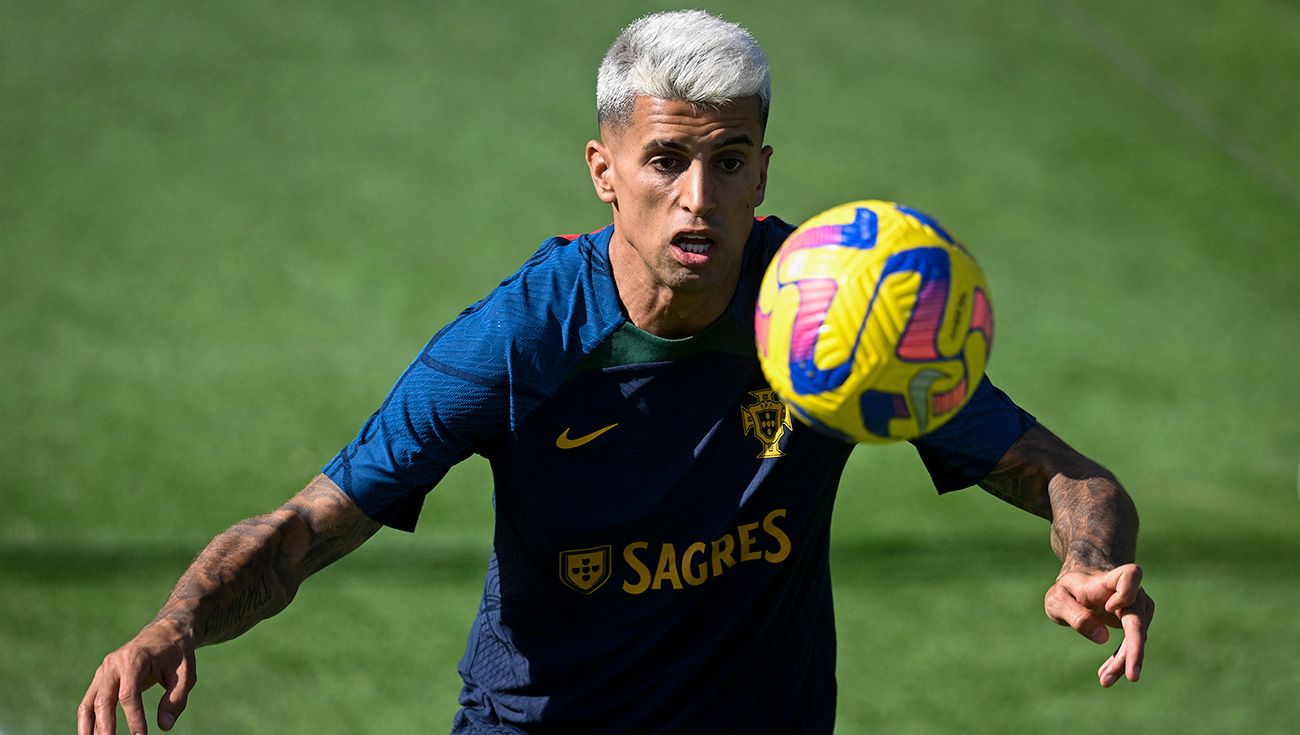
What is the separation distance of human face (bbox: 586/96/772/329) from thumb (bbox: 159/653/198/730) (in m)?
1.34

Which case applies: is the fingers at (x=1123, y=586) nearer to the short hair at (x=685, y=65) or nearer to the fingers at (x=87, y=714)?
the short hair at (x=685, y=65)

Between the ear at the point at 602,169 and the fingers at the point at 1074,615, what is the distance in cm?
141

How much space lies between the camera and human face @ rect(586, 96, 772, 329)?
3.58 m

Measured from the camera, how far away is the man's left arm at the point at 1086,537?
10.7 feet

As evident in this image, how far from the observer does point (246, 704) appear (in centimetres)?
601

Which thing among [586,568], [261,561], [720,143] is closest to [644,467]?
[586,568]

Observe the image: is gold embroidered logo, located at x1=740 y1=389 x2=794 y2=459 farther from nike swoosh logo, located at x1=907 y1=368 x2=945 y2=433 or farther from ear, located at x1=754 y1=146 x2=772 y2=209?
nike swoosh logo, located at x1=907 y1=368 x2=945 y2=433

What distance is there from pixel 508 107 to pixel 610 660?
24.8 ft

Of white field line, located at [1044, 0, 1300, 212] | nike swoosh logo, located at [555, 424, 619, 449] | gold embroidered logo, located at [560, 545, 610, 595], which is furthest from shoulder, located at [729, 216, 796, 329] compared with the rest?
white field line, located at [1044, 0, 1300, 212]

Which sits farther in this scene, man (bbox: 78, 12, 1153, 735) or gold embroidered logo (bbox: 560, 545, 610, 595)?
gold embroidered logo (bbox: 560, 545, 610, 595)

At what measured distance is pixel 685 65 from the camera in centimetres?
356

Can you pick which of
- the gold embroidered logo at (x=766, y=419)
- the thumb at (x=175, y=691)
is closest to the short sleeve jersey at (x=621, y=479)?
the gold embroidered logo at (x=766, y=419)

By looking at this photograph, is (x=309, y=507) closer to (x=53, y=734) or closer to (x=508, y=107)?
(x=53, y=734)

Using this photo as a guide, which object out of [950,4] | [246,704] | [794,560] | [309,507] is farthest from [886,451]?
[950,4]
